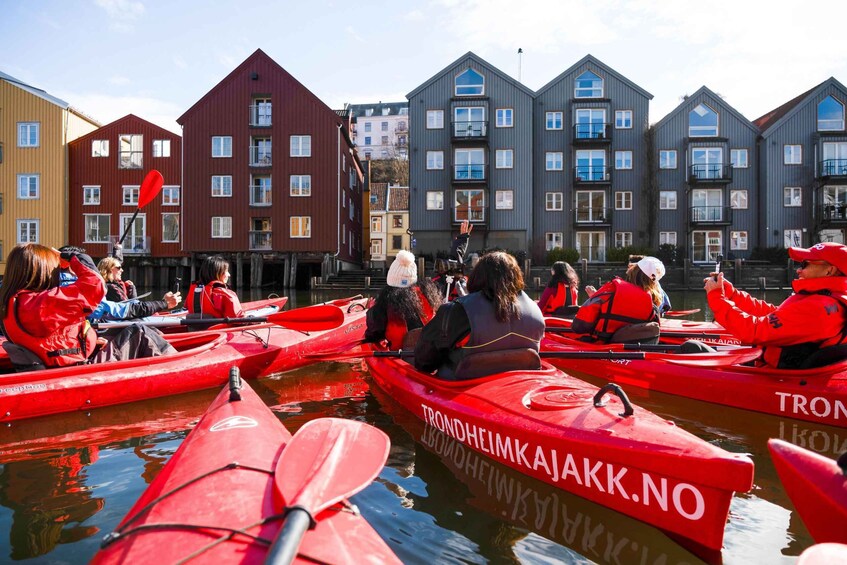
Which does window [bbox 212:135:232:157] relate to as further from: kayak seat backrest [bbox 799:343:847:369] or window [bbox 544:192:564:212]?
kayak seat backrest [bbox 799:343:847:369]

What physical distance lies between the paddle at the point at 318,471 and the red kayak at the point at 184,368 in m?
3.99

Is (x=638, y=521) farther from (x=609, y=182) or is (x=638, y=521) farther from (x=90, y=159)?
(x=90, y=159)

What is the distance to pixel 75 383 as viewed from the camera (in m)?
5.35

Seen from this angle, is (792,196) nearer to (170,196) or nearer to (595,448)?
(170,196)

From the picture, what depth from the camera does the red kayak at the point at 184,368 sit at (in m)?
5.12

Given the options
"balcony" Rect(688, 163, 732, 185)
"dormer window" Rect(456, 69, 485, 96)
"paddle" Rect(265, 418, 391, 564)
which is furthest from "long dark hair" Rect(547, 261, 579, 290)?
"balcony" Rect(688, 163, 732, 185)

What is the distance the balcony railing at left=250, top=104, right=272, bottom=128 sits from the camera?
3030cm

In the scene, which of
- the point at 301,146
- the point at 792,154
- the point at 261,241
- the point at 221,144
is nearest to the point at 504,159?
the point at 301,146

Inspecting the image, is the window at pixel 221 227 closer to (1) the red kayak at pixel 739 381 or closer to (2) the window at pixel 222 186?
(2) the window at pixel 222 186

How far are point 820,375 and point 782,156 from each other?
1305 inches

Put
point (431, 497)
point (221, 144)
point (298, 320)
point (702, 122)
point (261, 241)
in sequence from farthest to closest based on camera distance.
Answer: point (702, 122)
point (261, 241)
point (221, 144)
point (298, 320)
point (431, 497)

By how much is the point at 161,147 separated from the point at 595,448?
33.7m

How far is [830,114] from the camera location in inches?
1266

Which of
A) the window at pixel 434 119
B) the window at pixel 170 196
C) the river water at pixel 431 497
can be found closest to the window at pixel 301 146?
the window at pixel 434 119
